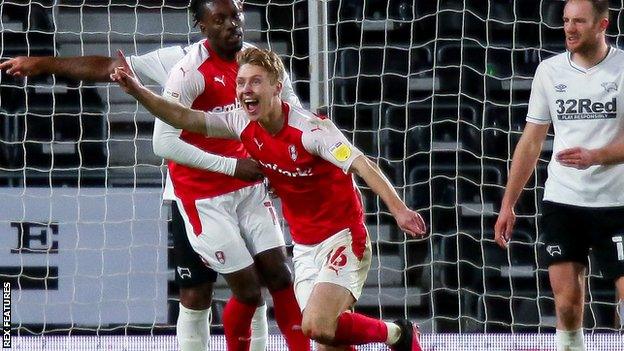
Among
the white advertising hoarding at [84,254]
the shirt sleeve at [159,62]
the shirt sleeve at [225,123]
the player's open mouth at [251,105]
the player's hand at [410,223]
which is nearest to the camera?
the player's hand at [410,223]

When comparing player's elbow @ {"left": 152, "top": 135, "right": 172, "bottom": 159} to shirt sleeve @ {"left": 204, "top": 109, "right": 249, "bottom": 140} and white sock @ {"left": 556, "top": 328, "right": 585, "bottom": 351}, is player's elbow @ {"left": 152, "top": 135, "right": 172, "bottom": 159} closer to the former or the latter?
shirt sleeve @ {"left": 204, "top": 109, "right": 249, "bottom": 140}

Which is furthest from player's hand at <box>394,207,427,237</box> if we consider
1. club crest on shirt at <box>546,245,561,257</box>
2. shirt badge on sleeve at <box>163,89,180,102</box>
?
shirt badge on sleeve at <box>163,89,180,102</box>

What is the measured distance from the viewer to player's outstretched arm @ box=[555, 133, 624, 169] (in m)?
4.66

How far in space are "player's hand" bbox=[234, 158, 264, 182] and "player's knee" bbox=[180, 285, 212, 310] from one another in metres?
0.60

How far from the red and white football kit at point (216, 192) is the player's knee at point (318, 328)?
1.62 feet

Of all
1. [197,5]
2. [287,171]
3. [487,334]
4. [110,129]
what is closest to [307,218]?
[287,171]

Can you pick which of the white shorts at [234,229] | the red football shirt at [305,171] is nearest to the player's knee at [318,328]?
the red football shirt at [305,171]

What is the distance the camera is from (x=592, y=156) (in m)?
4.71

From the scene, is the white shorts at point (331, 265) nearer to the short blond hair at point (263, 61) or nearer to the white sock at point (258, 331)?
the white sock at point (258, 331)

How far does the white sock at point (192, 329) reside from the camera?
17.9 ft

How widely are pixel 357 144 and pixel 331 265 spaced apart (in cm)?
234

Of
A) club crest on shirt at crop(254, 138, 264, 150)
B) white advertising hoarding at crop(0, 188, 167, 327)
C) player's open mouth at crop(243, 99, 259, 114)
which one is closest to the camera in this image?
player's open mouth at crop(243, 99, 259, 114)

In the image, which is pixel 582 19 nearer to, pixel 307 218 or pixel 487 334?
pixel 307 218

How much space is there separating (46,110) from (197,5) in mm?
2297
